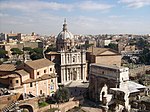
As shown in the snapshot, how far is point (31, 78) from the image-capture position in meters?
22.7

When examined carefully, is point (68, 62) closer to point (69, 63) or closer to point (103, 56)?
point (69, 63)

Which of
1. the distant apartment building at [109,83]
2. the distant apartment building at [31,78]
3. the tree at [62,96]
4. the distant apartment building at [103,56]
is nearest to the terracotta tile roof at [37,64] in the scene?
the distant apartment building at [31,78]

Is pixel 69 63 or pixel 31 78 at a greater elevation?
pixel 69 63

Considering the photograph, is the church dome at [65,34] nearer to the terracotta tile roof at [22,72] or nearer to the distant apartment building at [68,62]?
the distant apartment building at [68,62]

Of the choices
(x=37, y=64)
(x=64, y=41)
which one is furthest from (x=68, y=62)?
(x=37, y=64)

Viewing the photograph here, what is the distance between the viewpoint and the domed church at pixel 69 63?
94.5 feet

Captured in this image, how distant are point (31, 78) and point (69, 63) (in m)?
7.30

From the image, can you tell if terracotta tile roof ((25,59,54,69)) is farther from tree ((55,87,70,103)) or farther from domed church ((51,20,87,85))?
tree ((55,87,70,103))

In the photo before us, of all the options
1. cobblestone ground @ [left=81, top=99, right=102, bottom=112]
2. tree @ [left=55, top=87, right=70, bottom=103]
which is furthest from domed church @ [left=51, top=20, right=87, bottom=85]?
tree @ [left=55, top=87, right=70, bottom=103]

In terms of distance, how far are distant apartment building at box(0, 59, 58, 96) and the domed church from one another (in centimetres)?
346

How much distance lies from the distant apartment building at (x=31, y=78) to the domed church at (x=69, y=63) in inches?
136

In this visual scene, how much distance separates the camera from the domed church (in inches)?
1134

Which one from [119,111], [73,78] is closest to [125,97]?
[119,111]

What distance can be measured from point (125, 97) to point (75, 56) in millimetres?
15465
